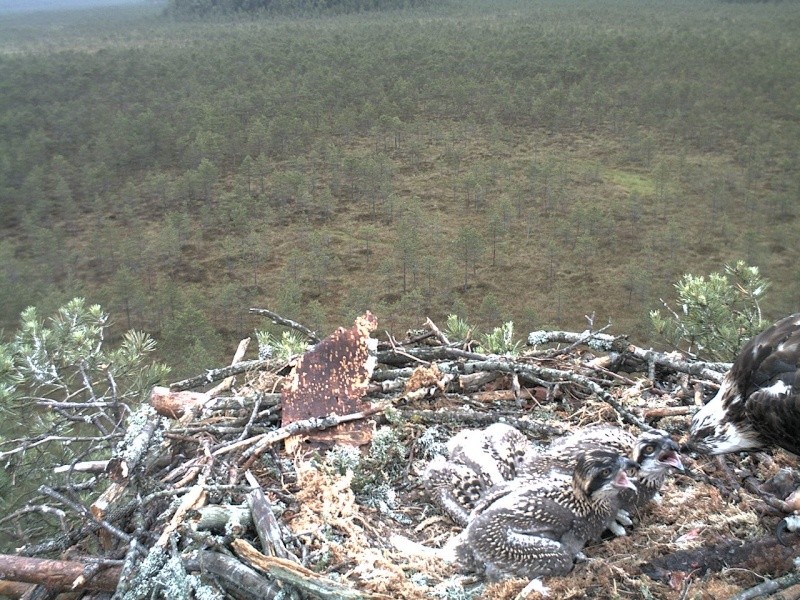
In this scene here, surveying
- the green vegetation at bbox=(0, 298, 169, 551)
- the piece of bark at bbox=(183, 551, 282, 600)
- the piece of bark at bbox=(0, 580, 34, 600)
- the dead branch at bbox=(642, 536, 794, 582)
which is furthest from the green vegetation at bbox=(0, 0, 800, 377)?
the dead branch at bbox=(642, 536, 794, 582)

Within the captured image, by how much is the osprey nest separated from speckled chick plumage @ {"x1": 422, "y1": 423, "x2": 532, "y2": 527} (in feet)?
0.09

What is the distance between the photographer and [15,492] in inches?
250

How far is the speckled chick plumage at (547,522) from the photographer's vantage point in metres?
3.09

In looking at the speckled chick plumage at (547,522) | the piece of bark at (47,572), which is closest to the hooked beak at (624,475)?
the speckled chick plumage at (547,522)

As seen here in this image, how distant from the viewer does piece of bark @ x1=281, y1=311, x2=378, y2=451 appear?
393 cm

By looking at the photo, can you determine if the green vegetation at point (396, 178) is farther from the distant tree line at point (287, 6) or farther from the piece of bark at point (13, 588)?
the distant tree line at point (287, 6)

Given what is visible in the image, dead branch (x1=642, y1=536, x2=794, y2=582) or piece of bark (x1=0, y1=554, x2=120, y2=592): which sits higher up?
piece of bark (x1=0, y1=554, x2=120, y2=592)

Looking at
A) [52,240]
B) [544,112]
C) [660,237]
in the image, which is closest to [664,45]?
[544,112]

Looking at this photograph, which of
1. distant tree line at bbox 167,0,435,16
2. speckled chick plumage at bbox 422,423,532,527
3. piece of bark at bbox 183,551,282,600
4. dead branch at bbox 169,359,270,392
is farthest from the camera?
distant tree line at bbox 167,0,435,16

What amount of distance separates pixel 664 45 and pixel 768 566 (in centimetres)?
5109

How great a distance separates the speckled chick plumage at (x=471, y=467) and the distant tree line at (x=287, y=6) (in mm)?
81172

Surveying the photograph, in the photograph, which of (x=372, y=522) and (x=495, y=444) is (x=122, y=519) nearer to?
(x=372, y=522)

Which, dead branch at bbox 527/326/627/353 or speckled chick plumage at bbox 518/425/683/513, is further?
dead branch at bbox 527/326/627/353

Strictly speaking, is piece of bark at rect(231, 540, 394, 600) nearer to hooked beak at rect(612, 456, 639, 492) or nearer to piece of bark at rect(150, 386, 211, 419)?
hooked beak at rect(612, 456, 639, 492)
